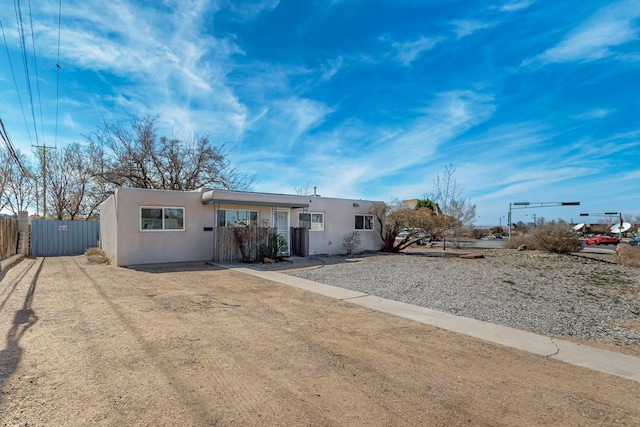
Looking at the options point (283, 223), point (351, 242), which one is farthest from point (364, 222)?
point (283, 223)

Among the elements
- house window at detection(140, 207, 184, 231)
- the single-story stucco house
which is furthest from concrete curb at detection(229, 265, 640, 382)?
house window at detection(140, 207, 184, 231)

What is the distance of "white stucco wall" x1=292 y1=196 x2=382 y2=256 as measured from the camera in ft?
57.0

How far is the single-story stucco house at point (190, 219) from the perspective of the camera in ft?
42.6

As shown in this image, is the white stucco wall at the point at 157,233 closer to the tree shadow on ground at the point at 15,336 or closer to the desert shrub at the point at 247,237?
the desert shrub at the point at 247,237

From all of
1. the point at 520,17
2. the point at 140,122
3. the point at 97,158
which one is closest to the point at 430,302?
the point at 520,17

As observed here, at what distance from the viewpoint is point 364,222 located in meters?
19.6

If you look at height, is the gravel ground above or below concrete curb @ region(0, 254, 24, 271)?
below

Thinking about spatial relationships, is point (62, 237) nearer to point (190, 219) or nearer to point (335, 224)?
point (190, 219)

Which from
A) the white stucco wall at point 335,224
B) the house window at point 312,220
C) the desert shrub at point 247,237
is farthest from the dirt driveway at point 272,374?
the white stucco wall at point 335,224

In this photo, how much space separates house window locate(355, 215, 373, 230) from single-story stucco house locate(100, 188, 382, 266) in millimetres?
2478

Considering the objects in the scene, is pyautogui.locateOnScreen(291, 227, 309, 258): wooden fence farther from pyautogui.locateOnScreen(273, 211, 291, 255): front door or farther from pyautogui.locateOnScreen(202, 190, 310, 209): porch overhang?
pyautogui.locateOnScreen(202, 190, 310, 209): porch overhang

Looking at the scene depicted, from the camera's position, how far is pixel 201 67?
1273 cm

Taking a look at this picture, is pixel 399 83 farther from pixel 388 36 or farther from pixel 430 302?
pixel 430 302

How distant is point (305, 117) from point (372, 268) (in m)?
8.30
